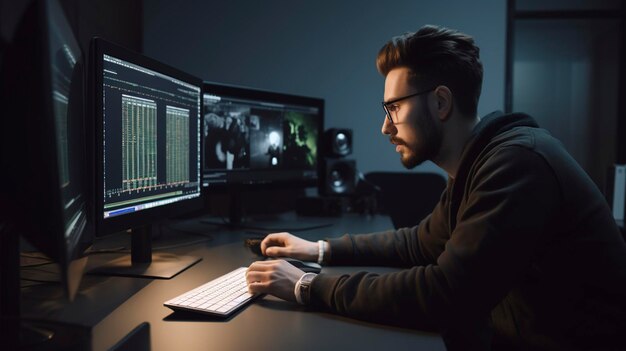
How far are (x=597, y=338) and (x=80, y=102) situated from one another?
1.08 meters

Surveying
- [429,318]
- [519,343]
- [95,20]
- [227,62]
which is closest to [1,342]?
[429,318]

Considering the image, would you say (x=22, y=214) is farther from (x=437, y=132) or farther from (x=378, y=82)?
(x=378, y=82)

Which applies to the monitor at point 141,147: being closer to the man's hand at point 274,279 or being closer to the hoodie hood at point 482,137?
the man's hand at point 274,279

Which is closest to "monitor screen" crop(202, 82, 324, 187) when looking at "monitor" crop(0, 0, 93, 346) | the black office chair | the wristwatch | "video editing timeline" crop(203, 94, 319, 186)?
"video editing timeline" crop(203, 94, 319, 186)

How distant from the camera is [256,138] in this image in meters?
2.10

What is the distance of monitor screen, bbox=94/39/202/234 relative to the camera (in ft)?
3.44

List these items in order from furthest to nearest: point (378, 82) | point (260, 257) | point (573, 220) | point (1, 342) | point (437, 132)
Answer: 1. point (378, 82)
2. point (260, 257)
3. point (437, 132)
4. point (573, 220)
5. point (1, 342)

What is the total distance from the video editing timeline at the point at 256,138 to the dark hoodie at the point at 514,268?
3.43ft

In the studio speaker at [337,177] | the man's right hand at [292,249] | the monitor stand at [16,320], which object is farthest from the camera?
the studio speaker at [337,177]

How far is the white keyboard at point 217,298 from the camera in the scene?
0.91m

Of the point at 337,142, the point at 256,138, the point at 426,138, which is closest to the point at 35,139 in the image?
the point at 426,138

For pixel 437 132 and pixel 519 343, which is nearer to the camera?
pixel 519 343

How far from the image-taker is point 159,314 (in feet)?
3.01

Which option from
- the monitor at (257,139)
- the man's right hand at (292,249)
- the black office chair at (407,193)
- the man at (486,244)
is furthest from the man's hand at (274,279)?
the black office chair at (407,193)
